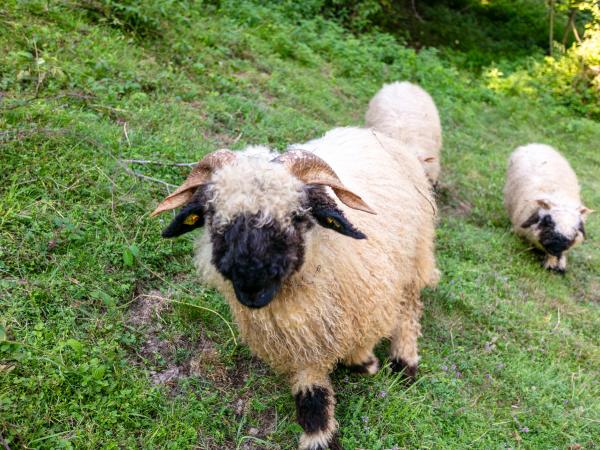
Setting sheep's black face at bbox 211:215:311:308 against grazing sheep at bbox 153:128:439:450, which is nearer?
sheep's black face at bbox 211:215:311:308

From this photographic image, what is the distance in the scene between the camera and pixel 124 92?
17.7 feet

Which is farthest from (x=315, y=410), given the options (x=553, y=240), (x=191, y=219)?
(x=553, y=240)

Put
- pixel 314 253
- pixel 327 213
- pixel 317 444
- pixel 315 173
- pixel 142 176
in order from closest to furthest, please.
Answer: pixel 327 213
pixel 315 173
pixel 314 253
pixel 317 444
pixel 142 176

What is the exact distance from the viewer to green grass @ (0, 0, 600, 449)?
295 cm

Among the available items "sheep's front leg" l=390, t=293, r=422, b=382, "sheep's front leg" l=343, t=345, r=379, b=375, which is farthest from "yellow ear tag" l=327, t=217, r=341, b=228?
"sheep's front leg" l=390, t=293, r=422, b=382

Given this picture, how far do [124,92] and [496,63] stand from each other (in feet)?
35.6

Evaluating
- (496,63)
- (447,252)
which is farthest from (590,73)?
(447,252)

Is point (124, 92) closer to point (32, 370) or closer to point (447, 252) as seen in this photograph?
point (32, 370)

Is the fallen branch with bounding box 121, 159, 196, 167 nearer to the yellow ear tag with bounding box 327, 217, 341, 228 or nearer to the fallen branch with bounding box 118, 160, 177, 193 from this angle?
the fallen branch with bounding box 118, 160, 177, 193

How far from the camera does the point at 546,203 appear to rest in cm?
659

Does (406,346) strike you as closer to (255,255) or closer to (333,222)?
(333,222)

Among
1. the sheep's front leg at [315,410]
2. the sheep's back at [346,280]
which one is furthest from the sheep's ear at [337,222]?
the sheep's front leg at [315,410]

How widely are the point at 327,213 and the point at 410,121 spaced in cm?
494

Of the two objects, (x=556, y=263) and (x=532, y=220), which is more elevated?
(x=532, y=220)
